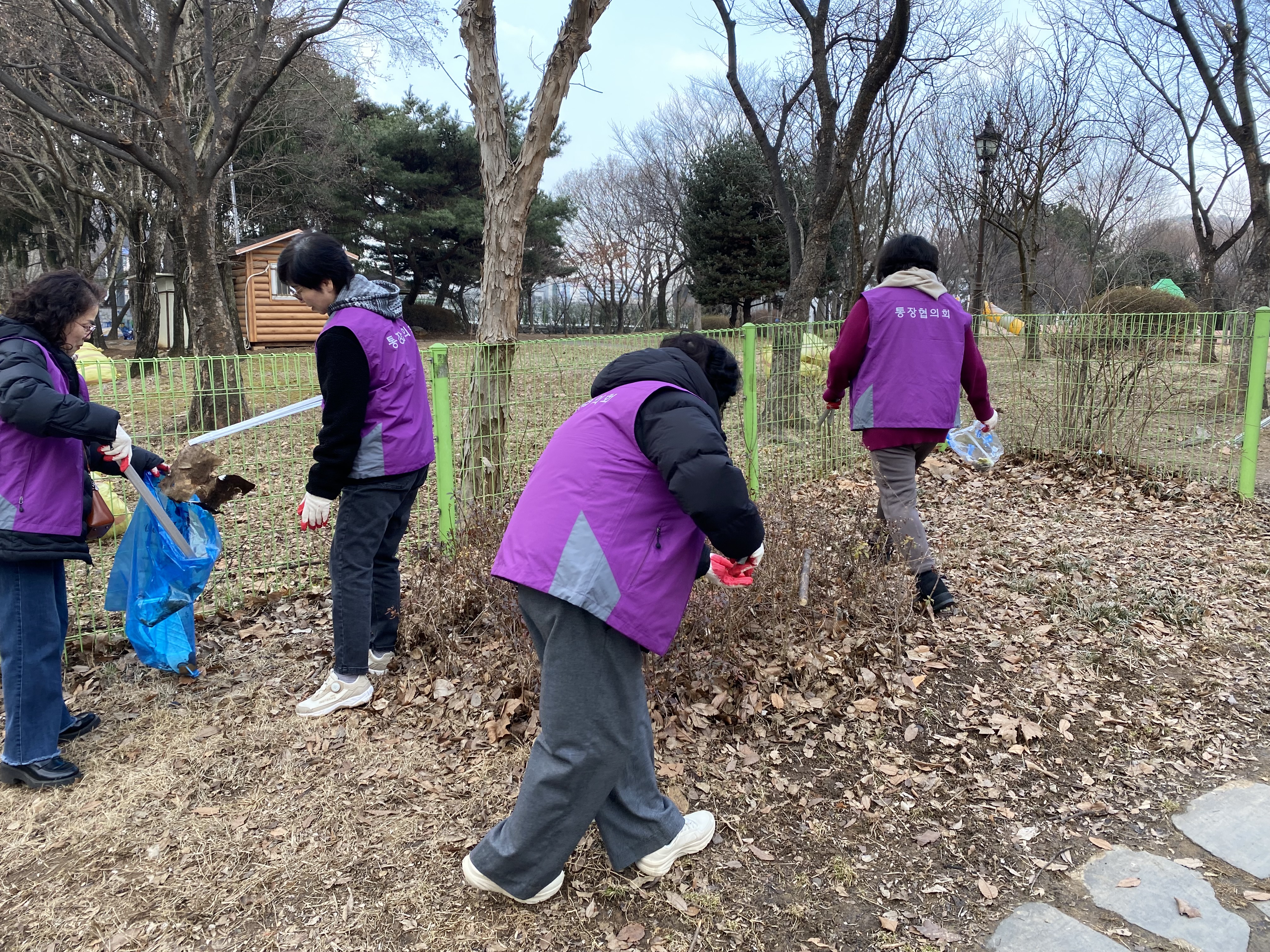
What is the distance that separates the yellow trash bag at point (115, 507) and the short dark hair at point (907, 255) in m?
4.00

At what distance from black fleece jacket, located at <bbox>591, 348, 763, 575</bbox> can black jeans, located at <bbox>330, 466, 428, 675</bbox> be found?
147 centimetres

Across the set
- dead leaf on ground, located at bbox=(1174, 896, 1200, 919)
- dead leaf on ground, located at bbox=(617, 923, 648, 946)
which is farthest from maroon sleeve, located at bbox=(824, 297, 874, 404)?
dead leaf on ground, located at bbox=(617, 923, 648, 946)

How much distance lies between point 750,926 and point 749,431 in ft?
13.5

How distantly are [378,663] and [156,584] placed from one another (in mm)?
922

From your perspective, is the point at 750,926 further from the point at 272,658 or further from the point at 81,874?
the point at 272,658

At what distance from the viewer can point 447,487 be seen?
178 inches

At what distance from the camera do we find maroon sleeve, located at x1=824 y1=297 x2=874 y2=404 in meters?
3.99

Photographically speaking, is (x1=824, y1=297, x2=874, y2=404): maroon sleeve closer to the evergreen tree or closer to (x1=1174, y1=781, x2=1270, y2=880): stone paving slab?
(x1=1174, y1=781, x2=1270, y2=880): stone paving slab

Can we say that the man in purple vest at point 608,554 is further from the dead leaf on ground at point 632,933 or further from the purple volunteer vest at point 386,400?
the purple volunteer vest at point 386,400

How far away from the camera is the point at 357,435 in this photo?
304 cm

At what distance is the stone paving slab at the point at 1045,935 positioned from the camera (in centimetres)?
219

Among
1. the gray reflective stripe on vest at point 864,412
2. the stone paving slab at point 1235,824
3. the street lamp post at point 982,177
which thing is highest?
the street lamp post at point 982,177

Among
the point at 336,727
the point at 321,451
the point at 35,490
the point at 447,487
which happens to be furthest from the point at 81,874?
the point at 447,487

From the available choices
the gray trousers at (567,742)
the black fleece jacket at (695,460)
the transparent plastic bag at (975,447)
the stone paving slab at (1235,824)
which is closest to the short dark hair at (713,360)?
the black fleece jacket at (695,460)
